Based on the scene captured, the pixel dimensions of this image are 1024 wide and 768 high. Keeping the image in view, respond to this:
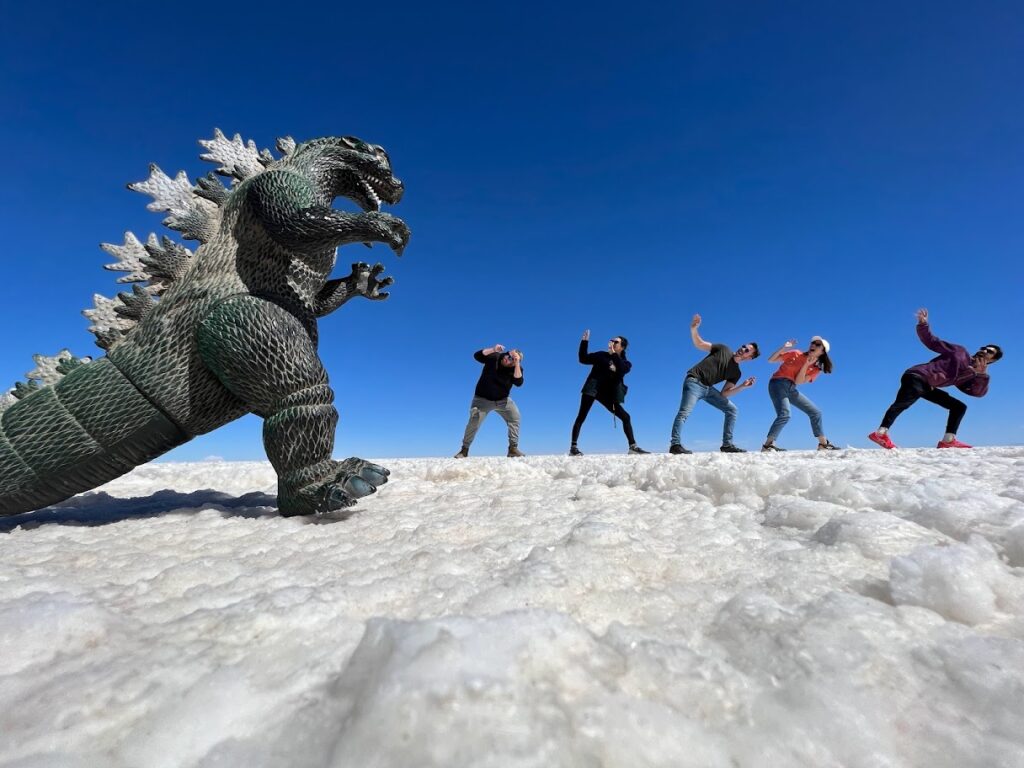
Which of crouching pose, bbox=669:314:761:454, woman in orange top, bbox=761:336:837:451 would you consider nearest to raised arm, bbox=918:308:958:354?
woman in orange top, bbox=761:336:837:451

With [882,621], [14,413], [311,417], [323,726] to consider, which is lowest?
[323,726]

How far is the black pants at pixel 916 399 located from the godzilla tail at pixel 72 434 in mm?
7649

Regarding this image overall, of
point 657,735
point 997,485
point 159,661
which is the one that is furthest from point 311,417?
point 997,485

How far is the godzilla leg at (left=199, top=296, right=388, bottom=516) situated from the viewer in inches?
80.6

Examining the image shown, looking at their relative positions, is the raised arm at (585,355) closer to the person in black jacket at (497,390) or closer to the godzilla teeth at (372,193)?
the person in black jacket at (497,390)

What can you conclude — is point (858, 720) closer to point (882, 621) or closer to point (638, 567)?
point (882, 621)

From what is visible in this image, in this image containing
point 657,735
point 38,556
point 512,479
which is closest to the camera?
point 657,735

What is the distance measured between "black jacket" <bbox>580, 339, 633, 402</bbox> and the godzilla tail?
18.7 ft

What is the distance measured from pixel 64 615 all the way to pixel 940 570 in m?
1.67

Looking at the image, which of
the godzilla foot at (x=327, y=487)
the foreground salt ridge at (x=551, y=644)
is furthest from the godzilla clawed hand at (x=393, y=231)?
the foreground salt ridge at (x=551, y=644)

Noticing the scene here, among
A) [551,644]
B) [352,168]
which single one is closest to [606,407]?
[352,168]

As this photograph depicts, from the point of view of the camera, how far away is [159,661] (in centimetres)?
78

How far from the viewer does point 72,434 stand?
2.03 meters

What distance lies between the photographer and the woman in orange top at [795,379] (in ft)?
20.3
